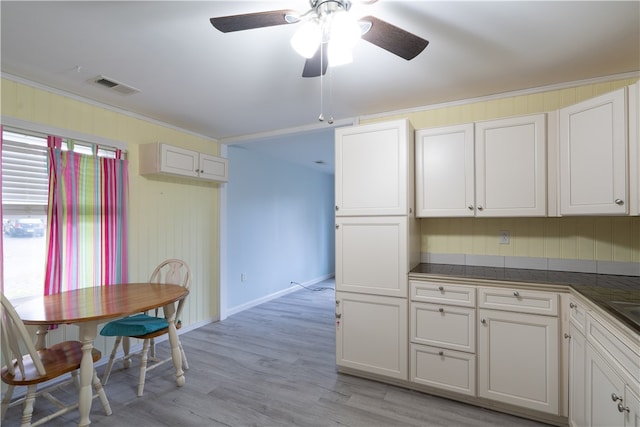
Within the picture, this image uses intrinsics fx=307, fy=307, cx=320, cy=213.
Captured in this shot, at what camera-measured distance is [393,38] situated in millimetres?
1429

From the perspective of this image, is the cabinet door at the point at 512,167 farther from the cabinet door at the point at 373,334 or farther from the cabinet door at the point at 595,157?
the cabinet door at the point at 373,334

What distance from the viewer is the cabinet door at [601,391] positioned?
1.31 meters

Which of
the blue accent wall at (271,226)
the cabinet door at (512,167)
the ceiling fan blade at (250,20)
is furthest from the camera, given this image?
the blue accent wall at (271,226)

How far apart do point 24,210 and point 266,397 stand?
7.59 feet

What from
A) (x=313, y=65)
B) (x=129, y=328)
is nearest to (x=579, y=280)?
(x=313, y=65)

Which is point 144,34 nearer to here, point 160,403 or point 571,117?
point 160,403

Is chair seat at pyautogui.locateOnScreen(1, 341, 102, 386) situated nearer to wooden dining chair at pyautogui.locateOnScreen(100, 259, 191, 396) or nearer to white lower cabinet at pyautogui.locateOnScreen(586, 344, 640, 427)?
wooden dining chair at pyautogui.locateOnScreen(100, 259, 191, 396)

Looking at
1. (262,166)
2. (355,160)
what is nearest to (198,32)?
(355,160)

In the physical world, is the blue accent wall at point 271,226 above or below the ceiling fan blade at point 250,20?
below

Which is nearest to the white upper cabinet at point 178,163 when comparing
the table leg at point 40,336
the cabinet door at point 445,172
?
the table leg at point 40,336

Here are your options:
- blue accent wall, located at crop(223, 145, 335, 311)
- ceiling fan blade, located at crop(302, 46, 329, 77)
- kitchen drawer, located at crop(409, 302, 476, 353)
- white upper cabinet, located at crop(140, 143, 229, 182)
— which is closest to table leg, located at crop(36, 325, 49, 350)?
white upper cabinet, located at crop(140, 143, 229, 182)

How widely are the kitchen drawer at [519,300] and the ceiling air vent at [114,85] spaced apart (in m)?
3.14

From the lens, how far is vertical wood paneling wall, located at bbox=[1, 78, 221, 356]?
246cm

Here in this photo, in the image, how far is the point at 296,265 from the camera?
586 centimetres
